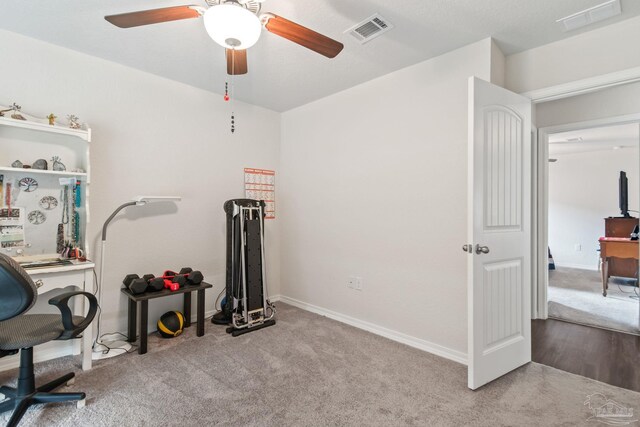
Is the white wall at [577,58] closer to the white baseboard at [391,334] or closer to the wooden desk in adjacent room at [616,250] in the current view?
the white baseboard at [391,334]

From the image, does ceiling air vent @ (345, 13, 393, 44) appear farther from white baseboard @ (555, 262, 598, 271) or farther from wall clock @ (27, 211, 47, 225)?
white baseboard @ (555, 262, 598, 271)

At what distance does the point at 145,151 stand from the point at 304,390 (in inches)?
98.7

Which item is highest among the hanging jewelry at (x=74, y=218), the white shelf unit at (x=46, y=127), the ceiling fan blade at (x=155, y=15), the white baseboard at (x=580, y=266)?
the ceiling fan blade at (x=155, y=15)

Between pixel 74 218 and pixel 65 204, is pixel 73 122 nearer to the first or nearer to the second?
pixel 65 204

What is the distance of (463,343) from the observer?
2.44m

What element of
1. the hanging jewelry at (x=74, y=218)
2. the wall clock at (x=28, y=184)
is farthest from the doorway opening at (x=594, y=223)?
the wall clock at (x=28, y=184)

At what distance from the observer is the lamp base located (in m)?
2.45

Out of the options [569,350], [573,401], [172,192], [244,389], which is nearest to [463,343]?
[573,401]

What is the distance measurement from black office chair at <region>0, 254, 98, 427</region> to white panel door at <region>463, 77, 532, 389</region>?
2434 mm

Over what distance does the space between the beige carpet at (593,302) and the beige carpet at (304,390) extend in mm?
1612

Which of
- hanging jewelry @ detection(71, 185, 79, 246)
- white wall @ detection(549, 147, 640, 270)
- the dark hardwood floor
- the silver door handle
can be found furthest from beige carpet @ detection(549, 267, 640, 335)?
hanging jewelry @ detection(71, 185, 79, 246)

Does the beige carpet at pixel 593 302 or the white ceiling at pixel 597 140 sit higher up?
the white ceiling at pixel 597 140

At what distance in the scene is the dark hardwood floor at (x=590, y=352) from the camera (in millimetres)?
2279

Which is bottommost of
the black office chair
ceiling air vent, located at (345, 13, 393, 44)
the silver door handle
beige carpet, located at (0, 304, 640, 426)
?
beige carpet, located at (0, 304, 640, 426)
